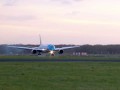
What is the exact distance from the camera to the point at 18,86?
21.3 meters

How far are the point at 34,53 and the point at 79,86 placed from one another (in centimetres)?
9019

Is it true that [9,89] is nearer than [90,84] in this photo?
Yes

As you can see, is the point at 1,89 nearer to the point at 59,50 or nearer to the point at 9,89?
the point at 9,89

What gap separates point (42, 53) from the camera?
112688 mm

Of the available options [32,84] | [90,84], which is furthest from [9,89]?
[90,84]

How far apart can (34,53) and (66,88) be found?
299ft

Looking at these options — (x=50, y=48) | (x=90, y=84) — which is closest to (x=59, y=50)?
(x=50, y=48)

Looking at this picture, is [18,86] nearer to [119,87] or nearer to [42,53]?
[119,87]

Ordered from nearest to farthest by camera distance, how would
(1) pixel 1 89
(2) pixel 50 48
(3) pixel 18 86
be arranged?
(1) pixel 1 89 → (3) pixel 18 86 → (2) pixel 50 48

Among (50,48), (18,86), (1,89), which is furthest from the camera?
(50,48)

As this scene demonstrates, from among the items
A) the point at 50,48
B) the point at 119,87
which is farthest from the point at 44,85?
the point at 50,48

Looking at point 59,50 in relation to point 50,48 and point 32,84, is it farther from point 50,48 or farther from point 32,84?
point 32,84

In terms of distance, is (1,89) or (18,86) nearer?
(1,89)

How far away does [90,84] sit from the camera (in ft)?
74.2
